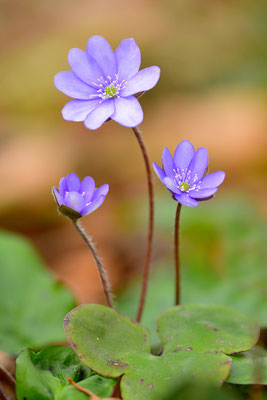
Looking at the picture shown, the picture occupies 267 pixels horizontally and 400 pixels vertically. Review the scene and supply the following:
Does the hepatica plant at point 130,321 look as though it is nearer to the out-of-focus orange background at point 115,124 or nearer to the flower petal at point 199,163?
the flower petal at point 199,163

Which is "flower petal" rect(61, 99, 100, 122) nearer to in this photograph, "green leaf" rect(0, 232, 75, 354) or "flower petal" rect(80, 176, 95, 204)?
"flower petal" rect(80, 176, 95, 204)

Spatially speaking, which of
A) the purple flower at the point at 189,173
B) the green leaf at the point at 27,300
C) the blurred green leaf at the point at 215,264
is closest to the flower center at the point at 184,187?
the purple flower at the point at 189,173

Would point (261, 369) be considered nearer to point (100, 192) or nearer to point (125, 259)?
point (100, 192)

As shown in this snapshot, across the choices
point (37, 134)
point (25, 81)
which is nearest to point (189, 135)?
point (37, 134)

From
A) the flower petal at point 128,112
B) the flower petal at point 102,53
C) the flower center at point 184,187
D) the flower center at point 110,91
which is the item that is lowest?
the flower center at point 184,187

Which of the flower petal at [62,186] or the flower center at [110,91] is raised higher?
the flower center at [110,91]

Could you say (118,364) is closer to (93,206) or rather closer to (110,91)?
(93,206)

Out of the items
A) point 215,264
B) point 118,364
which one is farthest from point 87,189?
point 215,264
